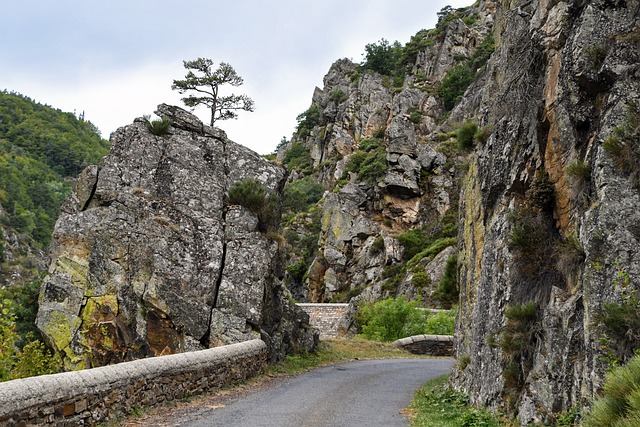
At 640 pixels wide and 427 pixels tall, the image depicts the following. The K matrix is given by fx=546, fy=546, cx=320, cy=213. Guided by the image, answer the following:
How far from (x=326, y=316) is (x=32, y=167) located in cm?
8228

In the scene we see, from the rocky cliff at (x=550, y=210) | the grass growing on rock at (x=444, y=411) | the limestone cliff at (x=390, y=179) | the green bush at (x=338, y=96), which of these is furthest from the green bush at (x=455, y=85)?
the grass growing on rock at (x=444, y=411)

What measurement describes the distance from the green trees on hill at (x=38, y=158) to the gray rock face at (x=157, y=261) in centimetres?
7433

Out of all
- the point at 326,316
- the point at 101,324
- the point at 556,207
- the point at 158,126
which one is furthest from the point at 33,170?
the point at 556,207

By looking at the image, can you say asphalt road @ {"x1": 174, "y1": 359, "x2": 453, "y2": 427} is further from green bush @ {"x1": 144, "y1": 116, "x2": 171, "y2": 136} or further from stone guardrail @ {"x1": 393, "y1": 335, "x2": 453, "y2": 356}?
green bush @ {"x1": 144, "y1": 116, "x2": 171, "y2": 136}

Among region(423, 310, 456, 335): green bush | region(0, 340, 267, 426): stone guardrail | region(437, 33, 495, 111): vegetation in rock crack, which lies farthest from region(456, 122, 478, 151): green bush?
region(437, 33, 495, 111): vegetation in rock crack

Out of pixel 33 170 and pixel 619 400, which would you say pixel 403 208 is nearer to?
pixel 619 400

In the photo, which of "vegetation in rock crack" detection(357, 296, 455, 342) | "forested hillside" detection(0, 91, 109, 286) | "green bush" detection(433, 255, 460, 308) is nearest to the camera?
"vegetation in rock crack" detection(357, 296, 455, 342)

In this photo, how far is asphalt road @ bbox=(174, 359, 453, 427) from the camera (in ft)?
31.3

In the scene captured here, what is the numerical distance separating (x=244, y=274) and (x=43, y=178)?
9318 cm

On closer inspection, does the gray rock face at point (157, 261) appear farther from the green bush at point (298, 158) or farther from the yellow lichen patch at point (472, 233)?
the green bush at point (298, 158)

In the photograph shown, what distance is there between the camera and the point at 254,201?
62.1 ft

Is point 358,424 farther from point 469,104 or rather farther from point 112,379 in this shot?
point 469,104

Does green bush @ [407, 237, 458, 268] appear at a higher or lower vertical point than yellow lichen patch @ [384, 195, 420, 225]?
lower

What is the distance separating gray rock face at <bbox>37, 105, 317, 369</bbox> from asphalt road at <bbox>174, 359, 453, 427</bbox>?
2.98 m
